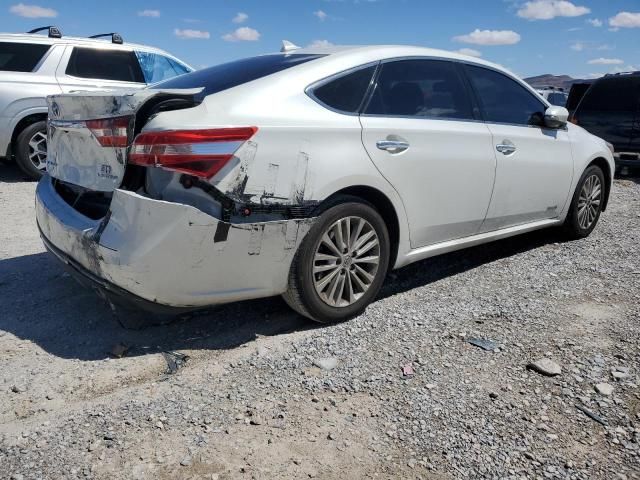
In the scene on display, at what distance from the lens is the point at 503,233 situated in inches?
173

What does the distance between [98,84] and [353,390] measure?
696 cm

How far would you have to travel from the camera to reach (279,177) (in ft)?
9.34

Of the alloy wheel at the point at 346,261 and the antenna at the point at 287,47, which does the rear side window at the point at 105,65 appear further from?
the alloy wheel at the point at 346,261

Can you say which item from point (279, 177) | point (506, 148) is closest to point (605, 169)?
point (506, 148)

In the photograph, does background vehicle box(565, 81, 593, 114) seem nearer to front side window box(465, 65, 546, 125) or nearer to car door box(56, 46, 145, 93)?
front side window box(465, 65, 546, 125)

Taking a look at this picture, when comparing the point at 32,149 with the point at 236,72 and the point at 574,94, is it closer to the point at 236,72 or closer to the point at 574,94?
the point at 236,72

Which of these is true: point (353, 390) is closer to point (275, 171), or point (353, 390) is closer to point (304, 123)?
point (275, 171)

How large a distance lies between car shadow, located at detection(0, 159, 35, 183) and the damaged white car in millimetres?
4853

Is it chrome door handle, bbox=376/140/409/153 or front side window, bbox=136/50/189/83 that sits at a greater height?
front side window, bbox=136/50/189/83

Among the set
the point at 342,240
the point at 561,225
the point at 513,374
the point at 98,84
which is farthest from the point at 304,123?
the point at 98,84

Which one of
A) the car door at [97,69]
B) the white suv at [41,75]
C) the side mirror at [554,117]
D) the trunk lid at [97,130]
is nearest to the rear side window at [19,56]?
the white suv at [41,75]

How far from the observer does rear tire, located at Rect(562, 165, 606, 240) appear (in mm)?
5176

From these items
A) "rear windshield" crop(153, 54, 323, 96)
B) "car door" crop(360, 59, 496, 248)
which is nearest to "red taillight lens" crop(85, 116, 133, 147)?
"rear windshield" crop(153, 54, 323, 96)

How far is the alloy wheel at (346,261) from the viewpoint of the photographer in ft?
10.4
